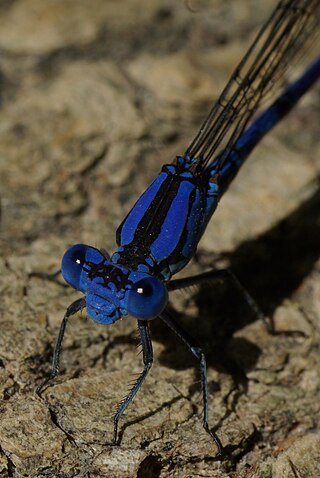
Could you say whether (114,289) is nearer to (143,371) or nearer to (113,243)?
(143,371)

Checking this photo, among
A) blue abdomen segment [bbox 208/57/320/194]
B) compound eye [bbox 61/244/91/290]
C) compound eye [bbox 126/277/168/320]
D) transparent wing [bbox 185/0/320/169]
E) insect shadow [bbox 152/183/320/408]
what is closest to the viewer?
compound eye [bbox 126/277/168/320]

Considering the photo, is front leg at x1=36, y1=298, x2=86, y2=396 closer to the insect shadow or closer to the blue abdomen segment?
the insect shadow

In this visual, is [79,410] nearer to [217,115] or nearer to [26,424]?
[26,424]

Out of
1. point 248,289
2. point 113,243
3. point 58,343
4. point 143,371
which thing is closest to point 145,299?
point 143,371

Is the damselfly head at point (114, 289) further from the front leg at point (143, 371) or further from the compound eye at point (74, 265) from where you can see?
the front leg at point (143, 371)

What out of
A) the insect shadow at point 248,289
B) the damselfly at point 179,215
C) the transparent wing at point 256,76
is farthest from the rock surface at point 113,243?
the transparent wing at point 256,76

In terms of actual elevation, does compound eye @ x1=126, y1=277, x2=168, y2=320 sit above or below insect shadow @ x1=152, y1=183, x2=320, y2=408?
below

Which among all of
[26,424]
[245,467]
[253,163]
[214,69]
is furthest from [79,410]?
[214,69]

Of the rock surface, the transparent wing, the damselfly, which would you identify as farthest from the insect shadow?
the transparent wing
